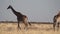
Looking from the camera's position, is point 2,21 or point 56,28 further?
point 2,21

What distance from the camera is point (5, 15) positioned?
1030 centimetres

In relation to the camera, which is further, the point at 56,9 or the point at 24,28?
the point at 56,9

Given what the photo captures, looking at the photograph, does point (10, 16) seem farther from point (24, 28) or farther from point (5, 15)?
point (24, 28)

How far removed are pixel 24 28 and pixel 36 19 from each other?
1937mm

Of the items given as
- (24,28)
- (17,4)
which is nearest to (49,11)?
(17,4)

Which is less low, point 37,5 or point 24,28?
point 37,5

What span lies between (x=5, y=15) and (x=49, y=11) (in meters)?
1.67

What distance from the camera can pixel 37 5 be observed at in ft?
33.1

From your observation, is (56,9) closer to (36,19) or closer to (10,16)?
(36,19)

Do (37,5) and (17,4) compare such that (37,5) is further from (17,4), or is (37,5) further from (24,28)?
(24,28)

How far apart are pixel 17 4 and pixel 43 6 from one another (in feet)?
3.19

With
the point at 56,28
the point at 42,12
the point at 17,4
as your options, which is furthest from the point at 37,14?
the point at 56,28

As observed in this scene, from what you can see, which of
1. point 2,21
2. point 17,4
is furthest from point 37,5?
point 2,21

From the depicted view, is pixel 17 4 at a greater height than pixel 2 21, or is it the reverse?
pixel 17 4
